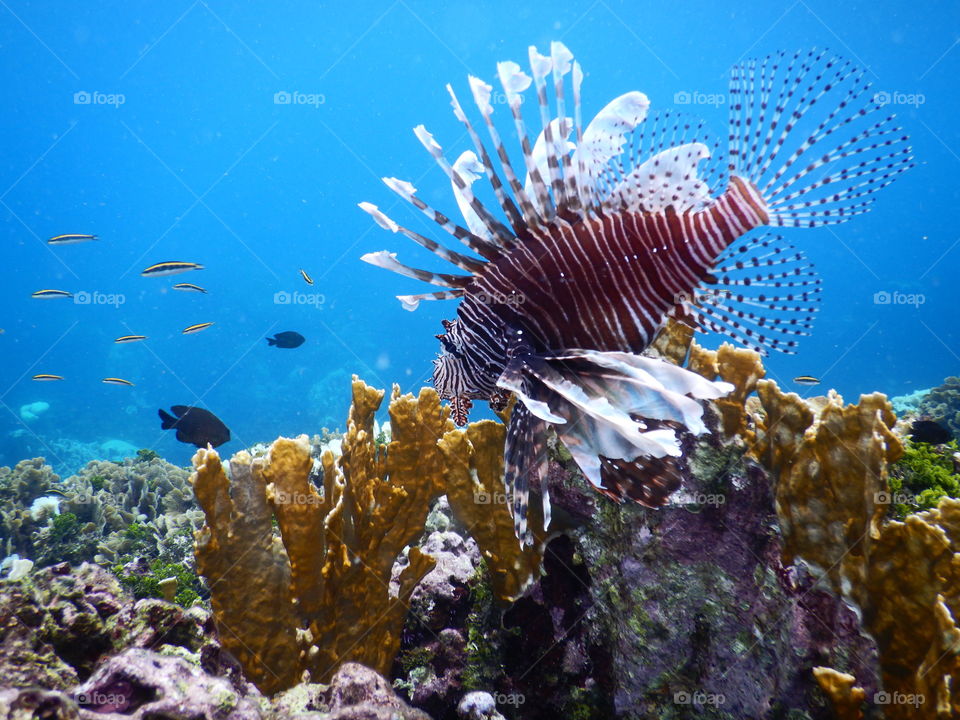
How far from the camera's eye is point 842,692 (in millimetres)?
1816

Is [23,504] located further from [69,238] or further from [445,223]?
[445,223]

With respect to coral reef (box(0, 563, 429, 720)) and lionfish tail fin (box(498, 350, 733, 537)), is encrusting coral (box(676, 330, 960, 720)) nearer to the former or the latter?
lionfish tail fin (box(498, 350, 733, 537))

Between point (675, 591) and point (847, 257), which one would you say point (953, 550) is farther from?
point (847, 257)

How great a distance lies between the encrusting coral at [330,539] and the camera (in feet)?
8.58

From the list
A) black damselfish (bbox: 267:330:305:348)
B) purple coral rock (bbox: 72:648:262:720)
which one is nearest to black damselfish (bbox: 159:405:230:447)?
black damselfish (bbox: 267:330:305:348)

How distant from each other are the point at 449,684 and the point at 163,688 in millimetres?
1549

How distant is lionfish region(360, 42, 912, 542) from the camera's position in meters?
2.14

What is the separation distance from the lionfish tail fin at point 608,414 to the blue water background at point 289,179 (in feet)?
126

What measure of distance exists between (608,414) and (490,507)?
1375mm

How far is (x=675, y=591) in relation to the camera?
222 centimetres

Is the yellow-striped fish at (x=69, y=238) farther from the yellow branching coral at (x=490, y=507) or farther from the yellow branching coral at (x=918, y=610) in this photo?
the yellow branching coral at (x=918, y=610)

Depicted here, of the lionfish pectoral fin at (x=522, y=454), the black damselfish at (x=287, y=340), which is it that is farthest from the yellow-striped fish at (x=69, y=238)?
the lionfish pectoral fin at (x=522, y=454)

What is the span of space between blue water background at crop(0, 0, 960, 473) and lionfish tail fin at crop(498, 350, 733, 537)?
38.3m

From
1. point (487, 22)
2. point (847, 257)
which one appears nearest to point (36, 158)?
point (487, 22)
